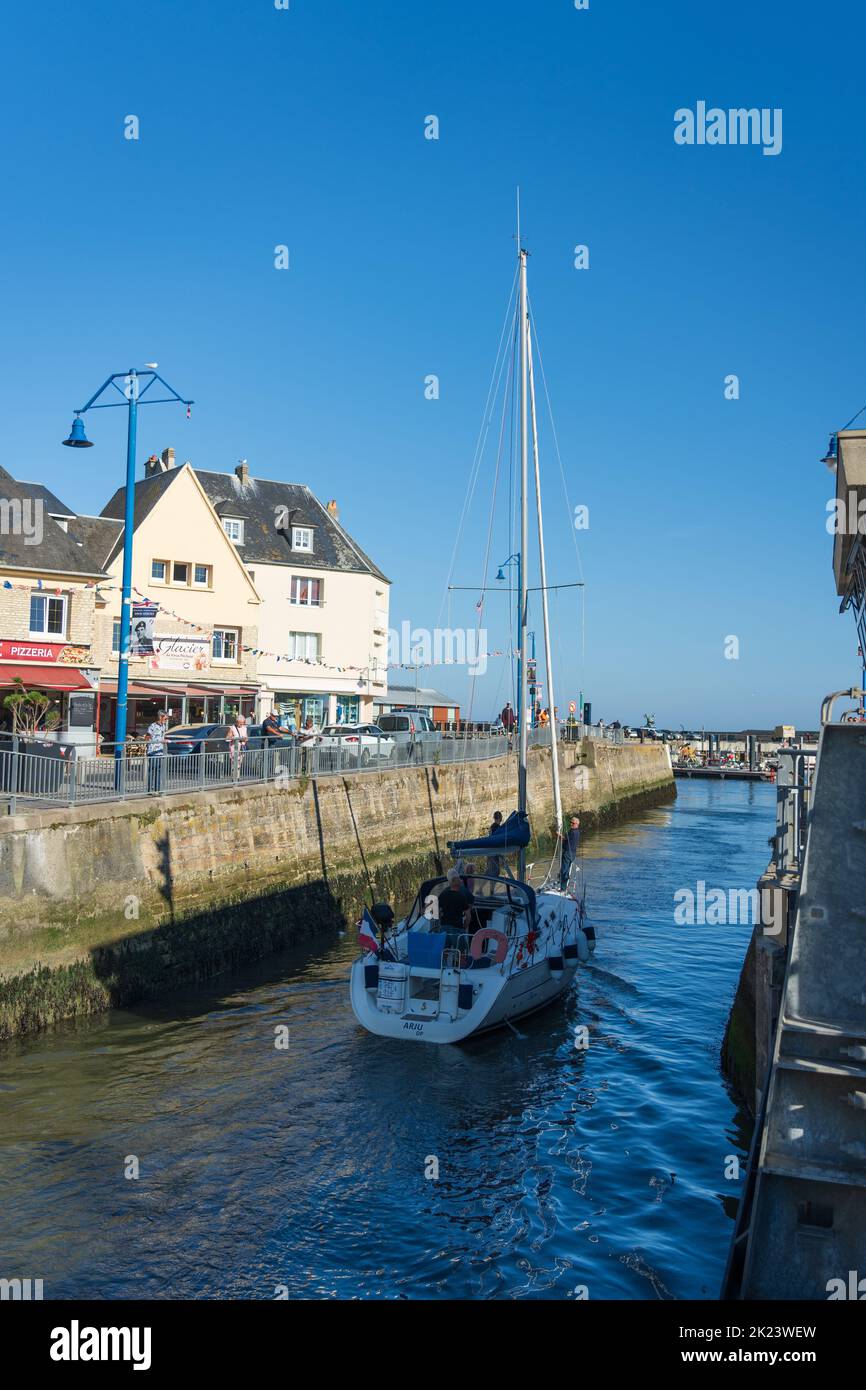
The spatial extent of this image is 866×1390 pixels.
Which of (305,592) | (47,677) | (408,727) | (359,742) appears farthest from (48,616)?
(408,727)

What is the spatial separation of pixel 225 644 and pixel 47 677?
376 inches

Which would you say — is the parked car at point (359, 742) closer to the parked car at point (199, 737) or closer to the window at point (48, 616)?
the parked car at point (199, 737)

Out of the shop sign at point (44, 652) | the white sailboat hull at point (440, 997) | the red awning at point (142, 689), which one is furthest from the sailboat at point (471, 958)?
the red awning at point (142, 689)

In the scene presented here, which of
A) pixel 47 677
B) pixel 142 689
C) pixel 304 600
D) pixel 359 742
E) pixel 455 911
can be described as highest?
pixel 304 600

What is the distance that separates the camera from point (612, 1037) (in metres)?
16.3

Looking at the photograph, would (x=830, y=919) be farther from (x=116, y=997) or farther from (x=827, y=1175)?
(x=116, y=997)

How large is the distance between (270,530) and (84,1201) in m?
37.4

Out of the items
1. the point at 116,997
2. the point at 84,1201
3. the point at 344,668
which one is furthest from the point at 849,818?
the point at 344,668

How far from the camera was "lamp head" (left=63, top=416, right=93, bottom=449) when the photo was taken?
21.0 meters

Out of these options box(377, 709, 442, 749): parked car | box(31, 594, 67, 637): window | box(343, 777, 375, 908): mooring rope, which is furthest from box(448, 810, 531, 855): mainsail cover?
box(31, 594, 67, 637): window

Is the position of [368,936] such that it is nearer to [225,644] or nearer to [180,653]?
[180,653]

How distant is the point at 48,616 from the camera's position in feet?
102

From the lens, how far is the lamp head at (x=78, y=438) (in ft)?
68.9

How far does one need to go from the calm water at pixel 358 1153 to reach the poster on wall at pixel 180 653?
19.6 m
